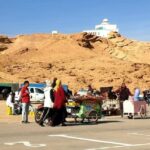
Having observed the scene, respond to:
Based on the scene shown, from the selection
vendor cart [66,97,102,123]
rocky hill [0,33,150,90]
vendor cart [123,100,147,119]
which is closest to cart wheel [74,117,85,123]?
vendor cart [66,97,102,123]

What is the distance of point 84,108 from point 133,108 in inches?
156

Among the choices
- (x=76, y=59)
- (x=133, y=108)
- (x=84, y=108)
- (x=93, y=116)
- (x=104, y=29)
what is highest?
(x=104, y=29)

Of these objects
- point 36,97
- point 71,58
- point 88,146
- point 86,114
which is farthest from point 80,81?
point 88,146

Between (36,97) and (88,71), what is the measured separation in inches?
1398

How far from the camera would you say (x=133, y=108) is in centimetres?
2364

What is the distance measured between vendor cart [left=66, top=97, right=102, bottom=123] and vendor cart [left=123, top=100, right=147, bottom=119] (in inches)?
124

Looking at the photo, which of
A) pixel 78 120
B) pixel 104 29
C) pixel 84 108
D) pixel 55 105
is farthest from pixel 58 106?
pixel 104 29

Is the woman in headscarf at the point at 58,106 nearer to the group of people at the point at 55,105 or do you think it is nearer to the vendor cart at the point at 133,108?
the group of people at the point at 55,105

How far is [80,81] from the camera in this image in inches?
2859

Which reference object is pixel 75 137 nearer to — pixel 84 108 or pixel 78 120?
pixel 84 108

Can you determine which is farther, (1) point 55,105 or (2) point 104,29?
→ (2) point 104,29

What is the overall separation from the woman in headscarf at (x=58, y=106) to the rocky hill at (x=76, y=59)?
44.0 m

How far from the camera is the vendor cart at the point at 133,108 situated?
23688mm

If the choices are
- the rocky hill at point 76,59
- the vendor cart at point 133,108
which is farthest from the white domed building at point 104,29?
the vendor cart at point 133,108
